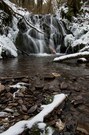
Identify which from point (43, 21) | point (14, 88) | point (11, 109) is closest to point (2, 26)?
point (43, 21)

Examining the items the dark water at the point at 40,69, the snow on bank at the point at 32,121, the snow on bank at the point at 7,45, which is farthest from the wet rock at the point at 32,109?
the snow on bank at the point at 7,45

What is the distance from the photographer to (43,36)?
16.0 m

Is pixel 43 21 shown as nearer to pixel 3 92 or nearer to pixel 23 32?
pixel 23 32

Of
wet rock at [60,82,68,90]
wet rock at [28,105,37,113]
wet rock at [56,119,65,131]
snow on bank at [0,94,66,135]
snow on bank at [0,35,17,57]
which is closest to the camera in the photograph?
snow on bank at [0,94,66,135]

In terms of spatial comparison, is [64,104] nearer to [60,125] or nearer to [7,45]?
[60,125]

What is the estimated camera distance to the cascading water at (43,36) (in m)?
15.0

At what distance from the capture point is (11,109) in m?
4.15

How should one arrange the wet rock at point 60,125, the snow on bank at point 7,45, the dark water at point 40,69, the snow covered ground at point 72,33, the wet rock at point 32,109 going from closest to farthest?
1. the wet rock at point 60,125
2. the wet rock at point 32,109
3. the dark water at point 40,69
4. the snow on bank at point 7,45
5. the snow covered ground at point 72,33

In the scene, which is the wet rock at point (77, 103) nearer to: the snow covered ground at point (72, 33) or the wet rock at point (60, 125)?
the wet rock at point (60, 125)

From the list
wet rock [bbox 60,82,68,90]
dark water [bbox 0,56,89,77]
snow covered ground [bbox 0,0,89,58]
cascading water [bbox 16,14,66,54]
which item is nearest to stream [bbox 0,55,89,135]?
wet rock [bbox 60,82,68,90]

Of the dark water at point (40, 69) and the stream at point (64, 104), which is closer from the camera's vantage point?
the stream at point (64, 104)

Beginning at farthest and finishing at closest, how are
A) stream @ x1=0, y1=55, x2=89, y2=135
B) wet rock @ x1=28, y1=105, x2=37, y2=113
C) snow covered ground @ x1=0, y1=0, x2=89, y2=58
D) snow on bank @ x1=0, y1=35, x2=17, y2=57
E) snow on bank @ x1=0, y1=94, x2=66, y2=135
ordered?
snow covered ground @ x1=0, y1=0, x2=89, y2=58
snow on bank @ x1=0, y1=35, x2=17, y2=57
wet rock @ x1=28, y1=105, x2=37, y2=113
stream @ x1=0, y1=55, x2=89, y2=135
snow on bank @ x1=0, y1=94, x2=66, y2=135

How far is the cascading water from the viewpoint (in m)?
15.0

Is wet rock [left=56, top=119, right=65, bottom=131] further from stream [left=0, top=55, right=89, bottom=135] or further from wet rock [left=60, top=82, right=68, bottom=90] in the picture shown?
wet rock [left=60, top=82, right=68, bottom=90]
